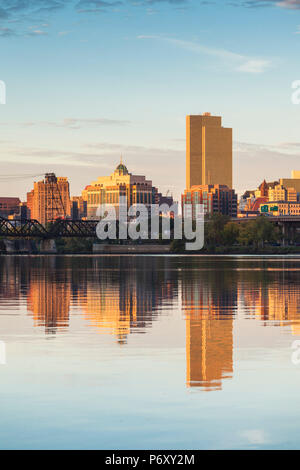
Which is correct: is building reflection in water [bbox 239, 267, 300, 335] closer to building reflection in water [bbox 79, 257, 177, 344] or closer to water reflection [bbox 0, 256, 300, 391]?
water reflection [bbox 0, 256, 300, 391]

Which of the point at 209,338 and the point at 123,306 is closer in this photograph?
the point at 209,338

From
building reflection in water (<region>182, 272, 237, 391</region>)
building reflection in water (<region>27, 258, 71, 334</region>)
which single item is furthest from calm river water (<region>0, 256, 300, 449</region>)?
building reflection in water (<region>27, 258, 71, 334</region>)

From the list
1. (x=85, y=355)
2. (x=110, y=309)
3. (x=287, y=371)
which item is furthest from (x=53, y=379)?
(x=110, y=309)

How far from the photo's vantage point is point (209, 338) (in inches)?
977

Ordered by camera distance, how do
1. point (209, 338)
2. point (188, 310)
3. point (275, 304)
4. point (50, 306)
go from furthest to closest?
point (275, 304) → point (50, 306) → point (188, 310) → point (209, 338)

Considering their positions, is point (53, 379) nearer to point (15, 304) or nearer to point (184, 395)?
point (184, 395)

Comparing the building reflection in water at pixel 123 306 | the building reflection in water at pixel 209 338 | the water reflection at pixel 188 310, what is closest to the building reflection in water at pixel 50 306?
the water reflection at pixel 188 310

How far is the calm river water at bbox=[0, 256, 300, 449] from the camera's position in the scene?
13133 mm

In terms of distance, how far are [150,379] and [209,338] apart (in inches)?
281

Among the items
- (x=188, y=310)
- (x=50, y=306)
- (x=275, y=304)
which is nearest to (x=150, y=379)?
(x=188, y=310)

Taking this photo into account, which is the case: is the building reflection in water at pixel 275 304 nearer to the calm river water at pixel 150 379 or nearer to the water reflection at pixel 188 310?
the water reflection at pixel 188 310

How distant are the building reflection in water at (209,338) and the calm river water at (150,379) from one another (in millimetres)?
38

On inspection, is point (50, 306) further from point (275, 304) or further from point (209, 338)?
point (209, 338)
